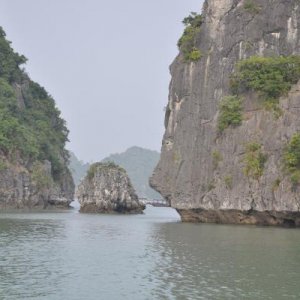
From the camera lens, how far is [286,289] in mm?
16438

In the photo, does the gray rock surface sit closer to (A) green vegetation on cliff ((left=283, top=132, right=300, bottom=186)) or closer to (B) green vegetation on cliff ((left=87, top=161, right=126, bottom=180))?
(B) green vegetation on cliff ((left=87, top=161, right=126, bottom=180))

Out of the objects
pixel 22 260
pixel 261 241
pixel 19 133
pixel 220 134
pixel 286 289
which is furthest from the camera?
pixel 19 133

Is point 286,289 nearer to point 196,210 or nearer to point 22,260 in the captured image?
point 22,260

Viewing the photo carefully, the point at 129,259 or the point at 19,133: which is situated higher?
the point at 19,133

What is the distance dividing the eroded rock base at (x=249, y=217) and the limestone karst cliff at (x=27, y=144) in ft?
117

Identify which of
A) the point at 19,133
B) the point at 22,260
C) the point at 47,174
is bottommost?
the point at 22,260

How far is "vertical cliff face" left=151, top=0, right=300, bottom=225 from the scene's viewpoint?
128 ft

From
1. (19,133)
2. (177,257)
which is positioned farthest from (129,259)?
(19,133)

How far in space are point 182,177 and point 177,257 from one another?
23.9 m

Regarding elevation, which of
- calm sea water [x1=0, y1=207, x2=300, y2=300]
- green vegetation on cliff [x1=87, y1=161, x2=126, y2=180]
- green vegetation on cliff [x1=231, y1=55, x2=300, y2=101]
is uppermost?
green vegetation on cliff [x1=231, y1=55, x2=300, y2=101]

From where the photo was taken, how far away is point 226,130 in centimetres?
4272

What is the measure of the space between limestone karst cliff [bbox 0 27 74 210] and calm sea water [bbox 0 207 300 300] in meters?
43.6

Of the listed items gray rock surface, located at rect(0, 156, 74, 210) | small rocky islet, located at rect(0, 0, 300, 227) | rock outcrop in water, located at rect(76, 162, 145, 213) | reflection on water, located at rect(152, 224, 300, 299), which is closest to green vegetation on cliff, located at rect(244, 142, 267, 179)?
small rocky islet, located at rect(0, 0, 300, 227)

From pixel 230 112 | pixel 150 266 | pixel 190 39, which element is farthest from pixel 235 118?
pixel 150 266
